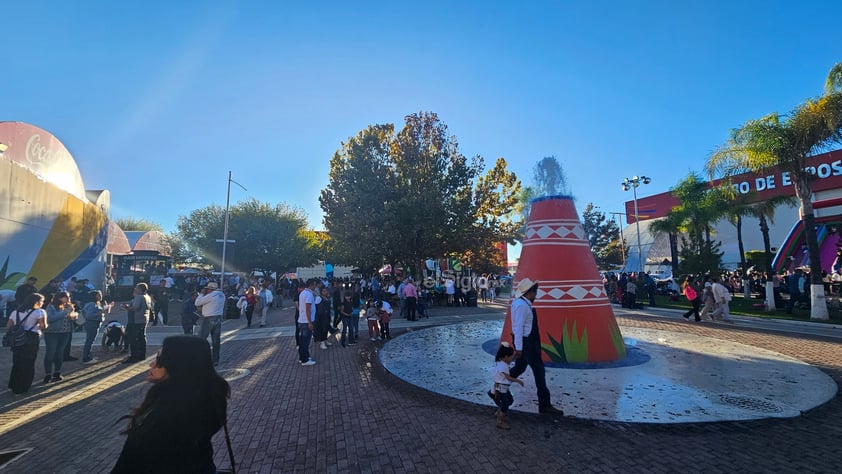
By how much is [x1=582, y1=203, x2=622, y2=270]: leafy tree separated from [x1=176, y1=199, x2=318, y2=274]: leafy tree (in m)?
35.7

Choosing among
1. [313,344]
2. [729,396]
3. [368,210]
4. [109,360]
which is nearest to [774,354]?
[729,396]

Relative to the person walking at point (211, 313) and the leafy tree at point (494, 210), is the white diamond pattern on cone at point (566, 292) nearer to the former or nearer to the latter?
the person walking at point (211, 313)

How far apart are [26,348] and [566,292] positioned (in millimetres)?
→ 9193

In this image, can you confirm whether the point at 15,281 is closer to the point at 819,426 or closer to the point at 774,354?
the point at 819,426

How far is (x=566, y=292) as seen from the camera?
768 cm

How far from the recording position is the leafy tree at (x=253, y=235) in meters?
38.3

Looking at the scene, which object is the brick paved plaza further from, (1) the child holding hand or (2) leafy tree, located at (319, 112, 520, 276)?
(2) leafy tree, located at (319, 112, 520, 276)

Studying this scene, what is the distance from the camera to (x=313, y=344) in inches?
416

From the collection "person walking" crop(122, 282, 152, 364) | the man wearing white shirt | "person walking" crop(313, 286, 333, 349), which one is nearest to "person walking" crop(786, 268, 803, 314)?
"person walking" crop(313, 286, 333, 349)

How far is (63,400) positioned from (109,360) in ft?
9.96

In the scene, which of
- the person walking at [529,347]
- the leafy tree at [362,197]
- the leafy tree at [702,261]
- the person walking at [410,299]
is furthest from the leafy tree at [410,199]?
the person walking at [529,347]

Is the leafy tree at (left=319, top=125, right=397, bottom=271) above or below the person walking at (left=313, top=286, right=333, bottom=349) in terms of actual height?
above

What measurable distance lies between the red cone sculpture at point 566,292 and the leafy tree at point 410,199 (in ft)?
45.1

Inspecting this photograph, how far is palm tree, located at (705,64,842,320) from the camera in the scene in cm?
1340
